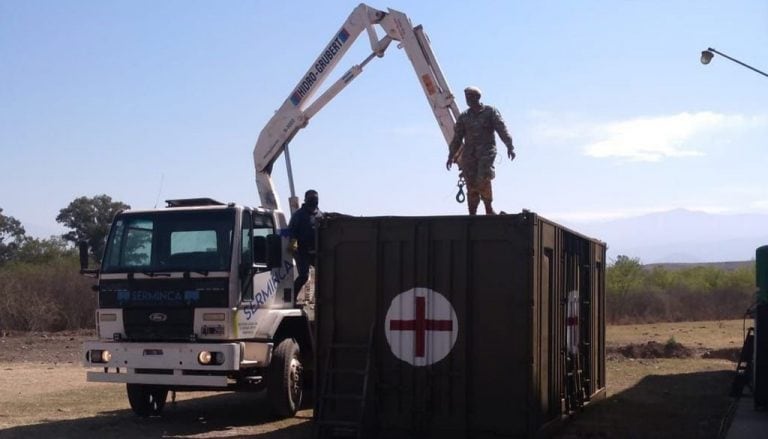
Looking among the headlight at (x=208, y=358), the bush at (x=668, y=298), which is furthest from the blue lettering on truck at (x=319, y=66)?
the bush at (x=668, y=298)

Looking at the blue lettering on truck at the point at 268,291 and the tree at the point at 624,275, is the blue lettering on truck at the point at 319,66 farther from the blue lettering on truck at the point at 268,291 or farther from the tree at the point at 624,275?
the tree at the point at 624,275

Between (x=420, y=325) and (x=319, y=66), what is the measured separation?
6.63 meters

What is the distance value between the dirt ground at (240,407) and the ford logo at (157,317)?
1.41 metres

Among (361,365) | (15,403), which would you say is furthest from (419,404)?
(15,403)

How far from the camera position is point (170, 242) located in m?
12.4

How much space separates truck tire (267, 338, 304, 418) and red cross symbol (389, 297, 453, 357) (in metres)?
2.44

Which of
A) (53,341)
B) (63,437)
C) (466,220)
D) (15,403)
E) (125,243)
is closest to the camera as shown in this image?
(466,220)

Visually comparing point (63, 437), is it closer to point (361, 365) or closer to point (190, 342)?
point (190, 342)

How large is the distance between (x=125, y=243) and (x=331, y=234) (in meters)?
3.22

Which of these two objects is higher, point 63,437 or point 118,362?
point 118,362

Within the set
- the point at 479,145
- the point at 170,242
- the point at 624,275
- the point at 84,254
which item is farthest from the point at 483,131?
the point at 624,275

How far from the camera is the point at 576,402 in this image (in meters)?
13.2

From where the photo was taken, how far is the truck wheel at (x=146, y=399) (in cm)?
1300

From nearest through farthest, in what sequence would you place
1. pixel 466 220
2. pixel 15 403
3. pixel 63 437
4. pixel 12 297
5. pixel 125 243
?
pixel 466 220 < pixel 63 437 < pixel 125 243 < pixel 15 403 < pixel 12 297
